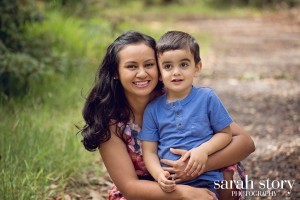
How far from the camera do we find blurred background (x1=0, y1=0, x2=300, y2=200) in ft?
11.2

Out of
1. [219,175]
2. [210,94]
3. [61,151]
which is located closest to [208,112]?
[210,94]

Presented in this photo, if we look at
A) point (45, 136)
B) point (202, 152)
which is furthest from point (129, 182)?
point (45, 136)

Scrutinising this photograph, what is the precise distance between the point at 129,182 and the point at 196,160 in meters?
0.38

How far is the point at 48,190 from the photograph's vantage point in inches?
128

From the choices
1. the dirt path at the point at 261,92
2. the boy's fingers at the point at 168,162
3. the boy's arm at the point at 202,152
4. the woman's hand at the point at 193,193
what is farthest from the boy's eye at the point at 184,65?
the dirt path at the point at 261,92

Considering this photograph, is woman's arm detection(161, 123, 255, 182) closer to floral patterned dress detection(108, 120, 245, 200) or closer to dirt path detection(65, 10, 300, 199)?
floral patterned dress detection(108, 120, 245, 200)

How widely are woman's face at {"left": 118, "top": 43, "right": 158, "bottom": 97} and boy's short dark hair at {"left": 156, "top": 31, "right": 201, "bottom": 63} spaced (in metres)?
0.08

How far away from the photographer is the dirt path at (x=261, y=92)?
3.68 meters

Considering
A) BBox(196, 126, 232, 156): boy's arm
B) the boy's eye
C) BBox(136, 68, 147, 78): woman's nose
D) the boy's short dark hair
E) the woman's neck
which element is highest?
the boy's short dark hair

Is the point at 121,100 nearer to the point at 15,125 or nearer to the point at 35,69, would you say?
the point at 15,125

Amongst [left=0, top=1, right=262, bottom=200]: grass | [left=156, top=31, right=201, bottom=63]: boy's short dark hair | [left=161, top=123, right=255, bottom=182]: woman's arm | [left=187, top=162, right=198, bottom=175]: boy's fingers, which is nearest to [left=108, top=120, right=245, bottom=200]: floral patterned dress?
[left=161, top=123, right=255, bottom=182]: woman's arm

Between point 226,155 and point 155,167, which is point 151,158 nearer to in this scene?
point 155,167

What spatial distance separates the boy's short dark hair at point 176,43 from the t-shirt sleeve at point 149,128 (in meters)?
0.33

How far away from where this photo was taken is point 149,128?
252cm
